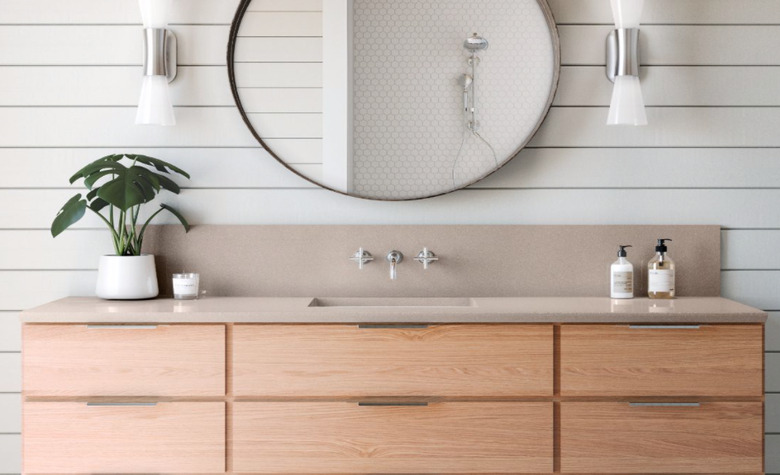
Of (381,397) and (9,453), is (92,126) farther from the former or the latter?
(381,397)

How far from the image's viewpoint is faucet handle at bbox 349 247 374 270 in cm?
231

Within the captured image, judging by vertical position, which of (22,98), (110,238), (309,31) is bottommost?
(110,238)

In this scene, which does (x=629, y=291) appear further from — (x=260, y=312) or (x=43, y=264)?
(x=43, y=264)

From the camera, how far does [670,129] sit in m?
2.36

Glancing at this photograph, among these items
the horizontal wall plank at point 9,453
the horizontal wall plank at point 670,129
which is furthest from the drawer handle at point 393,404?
the horizontal wall plank at point 9,453

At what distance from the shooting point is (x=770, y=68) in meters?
2.36

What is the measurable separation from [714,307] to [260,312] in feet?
4.28

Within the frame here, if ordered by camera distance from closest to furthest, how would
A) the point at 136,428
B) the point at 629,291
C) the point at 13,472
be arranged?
the point at 136,428 < the point at 629,291 < the point at 13,472

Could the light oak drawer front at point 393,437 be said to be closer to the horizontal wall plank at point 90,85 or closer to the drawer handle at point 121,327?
the drawer handle at point 121,327

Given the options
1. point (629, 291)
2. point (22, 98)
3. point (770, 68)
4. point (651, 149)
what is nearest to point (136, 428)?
point (22, 98)

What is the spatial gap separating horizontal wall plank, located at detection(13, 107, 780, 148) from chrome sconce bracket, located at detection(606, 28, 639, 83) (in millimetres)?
149

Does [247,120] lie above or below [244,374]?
above

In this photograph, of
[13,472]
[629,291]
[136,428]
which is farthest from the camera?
[13,472]

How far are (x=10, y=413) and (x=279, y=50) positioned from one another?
1.53 m
